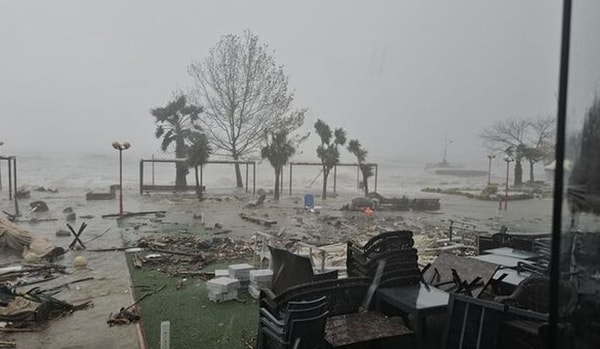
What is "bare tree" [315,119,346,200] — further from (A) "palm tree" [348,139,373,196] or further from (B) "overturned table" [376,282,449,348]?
(B) "overturned table" [376,282,449,348]

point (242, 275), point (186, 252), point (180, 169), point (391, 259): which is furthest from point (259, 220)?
point (180, 169)

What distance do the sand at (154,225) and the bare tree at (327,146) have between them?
1.72 meters

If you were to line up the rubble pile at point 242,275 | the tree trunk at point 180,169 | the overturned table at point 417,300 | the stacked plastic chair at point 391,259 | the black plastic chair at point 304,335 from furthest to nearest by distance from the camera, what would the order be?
the tree trunk at point 180,169 < the rubble pile at point 242,275 < the stacked plastic chair at point 391,259 < the overturned table at point 417,300 < the black plastic chair at point 304,335

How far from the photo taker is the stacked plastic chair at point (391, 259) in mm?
4059

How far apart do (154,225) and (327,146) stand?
41.8ft

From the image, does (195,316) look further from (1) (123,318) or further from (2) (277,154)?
(2) (277,154)

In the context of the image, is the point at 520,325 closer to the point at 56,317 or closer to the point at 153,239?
the point at 56,317

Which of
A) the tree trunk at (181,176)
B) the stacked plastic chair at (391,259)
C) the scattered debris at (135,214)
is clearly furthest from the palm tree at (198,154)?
the stacked plastic chair at (391,259)

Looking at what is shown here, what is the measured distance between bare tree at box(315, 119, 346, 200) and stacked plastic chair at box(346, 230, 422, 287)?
1893cm

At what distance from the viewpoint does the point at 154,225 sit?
13195 millimetres

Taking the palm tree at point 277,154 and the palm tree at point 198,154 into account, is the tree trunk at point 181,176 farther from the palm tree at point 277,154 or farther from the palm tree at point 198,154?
the palm tree at point 277,154

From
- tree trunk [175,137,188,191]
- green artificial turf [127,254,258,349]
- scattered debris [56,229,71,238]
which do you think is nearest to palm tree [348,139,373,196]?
tree trunk [175,137,188,191]

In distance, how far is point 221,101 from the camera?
1292 inches

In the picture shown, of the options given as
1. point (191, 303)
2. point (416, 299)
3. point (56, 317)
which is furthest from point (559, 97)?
point (56, 317)
